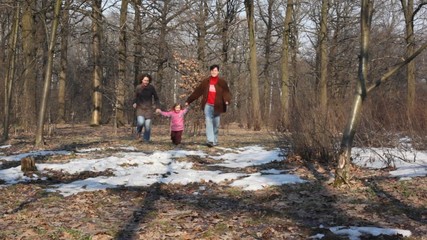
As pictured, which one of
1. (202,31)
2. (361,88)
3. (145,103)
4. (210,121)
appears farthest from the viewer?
(202,31)

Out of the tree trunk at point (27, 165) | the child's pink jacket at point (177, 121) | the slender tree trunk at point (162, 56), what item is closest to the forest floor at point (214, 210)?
the tree trunk at point (27, 165)

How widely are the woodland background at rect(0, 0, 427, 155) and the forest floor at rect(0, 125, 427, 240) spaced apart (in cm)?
208

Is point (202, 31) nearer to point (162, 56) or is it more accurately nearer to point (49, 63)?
point (162, 56)

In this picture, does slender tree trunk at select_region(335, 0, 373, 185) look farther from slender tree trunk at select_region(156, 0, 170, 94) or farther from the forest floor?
slender tree trunk at select_region(156, 0, 170, 94)

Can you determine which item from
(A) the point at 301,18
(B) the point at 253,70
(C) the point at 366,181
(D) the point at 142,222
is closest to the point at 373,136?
(C) the point at 366,181

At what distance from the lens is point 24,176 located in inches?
257

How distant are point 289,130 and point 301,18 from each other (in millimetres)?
25301

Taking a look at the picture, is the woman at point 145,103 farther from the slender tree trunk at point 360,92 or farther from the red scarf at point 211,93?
the slender tree trunk at point 360,92

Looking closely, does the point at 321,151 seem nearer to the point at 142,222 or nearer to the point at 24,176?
the point at 142,222

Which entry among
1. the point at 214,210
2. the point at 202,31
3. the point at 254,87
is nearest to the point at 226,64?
the point at 202,31

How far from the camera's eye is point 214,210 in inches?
185

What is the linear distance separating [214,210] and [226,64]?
22248 millimetres

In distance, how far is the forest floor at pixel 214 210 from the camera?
389cm

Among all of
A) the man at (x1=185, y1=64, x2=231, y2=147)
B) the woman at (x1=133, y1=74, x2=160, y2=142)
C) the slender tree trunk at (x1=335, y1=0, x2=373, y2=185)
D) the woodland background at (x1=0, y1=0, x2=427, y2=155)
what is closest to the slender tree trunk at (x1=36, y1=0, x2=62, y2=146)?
the woodland background at (x1=0, y1=0, x2=427, y2=155)
